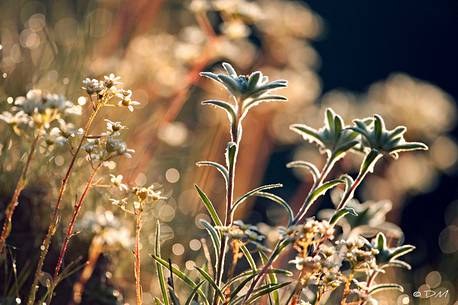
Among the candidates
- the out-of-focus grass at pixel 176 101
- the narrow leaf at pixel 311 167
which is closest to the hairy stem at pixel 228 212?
the narrow leaf at pixel 311 167

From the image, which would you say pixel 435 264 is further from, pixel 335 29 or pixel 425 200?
pixel 335 29

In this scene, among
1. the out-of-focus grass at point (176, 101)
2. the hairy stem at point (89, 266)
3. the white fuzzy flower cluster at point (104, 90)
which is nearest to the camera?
the hairy stem at point (89, 266)

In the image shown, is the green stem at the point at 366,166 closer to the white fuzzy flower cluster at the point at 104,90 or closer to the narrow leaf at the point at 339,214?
the narrow leaf at the point at 339,214

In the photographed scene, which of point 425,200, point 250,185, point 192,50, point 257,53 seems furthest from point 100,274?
point 425,200

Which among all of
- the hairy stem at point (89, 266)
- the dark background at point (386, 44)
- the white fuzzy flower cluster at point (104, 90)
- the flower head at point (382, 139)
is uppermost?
the white fuzzy flower cluster at point (104, 90)

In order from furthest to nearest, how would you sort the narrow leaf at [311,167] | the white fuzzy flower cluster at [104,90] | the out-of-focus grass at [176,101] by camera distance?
the out-of-focus grass at [176,101]
the narrow leaf at [311,167]
the white fuzzy flower cluster at [104,90]

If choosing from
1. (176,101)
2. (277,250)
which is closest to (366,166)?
(277,250)

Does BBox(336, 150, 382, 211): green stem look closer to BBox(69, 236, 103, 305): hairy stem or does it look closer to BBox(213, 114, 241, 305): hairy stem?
BBox(213, 114, 241, 305): hairy stem

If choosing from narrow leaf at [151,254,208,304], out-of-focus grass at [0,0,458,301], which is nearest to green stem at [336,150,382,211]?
narrow leaf at [151,254,208,304]
